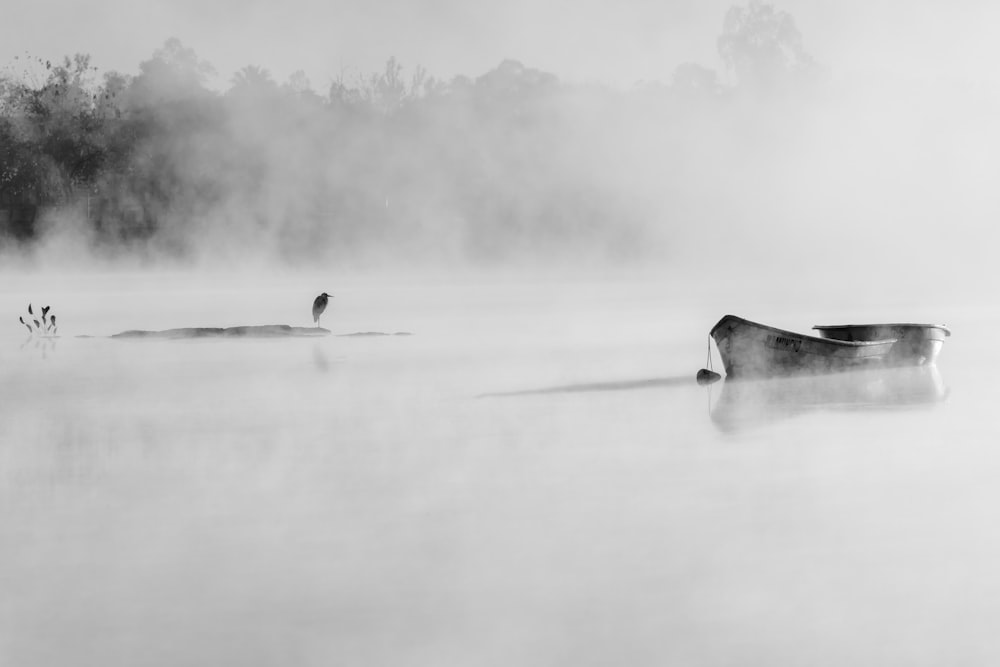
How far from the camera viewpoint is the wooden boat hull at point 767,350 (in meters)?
22.8

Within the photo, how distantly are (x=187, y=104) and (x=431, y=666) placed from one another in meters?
82.8

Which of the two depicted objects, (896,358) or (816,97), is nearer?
(896,358)

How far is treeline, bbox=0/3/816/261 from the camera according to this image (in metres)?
81.1

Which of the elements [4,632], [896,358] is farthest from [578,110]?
[4,632]

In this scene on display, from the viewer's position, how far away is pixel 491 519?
11047mm

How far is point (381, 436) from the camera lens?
643 inches

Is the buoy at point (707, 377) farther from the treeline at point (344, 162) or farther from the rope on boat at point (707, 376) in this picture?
the treeline at point (344, 162)

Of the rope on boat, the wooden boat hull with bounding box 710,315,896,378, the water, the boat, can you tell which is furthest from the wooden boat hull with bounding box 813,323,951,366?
the rope on boat

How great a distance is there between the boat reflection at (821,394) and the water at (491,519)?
11 cm

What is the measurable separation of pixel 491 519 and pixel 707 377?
1269 cm

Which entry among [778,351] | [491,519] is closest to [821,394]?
[778,351]

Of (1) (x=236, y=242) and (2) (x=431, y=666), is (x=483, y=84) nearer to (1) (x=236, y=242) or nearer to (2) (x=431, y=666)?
(1) (x=236, y=242)

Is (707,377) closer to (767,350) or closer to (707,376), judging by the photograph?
(707,376)

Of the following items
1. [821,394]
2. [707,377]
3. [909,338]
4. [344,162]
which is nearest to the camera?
[821,394]
